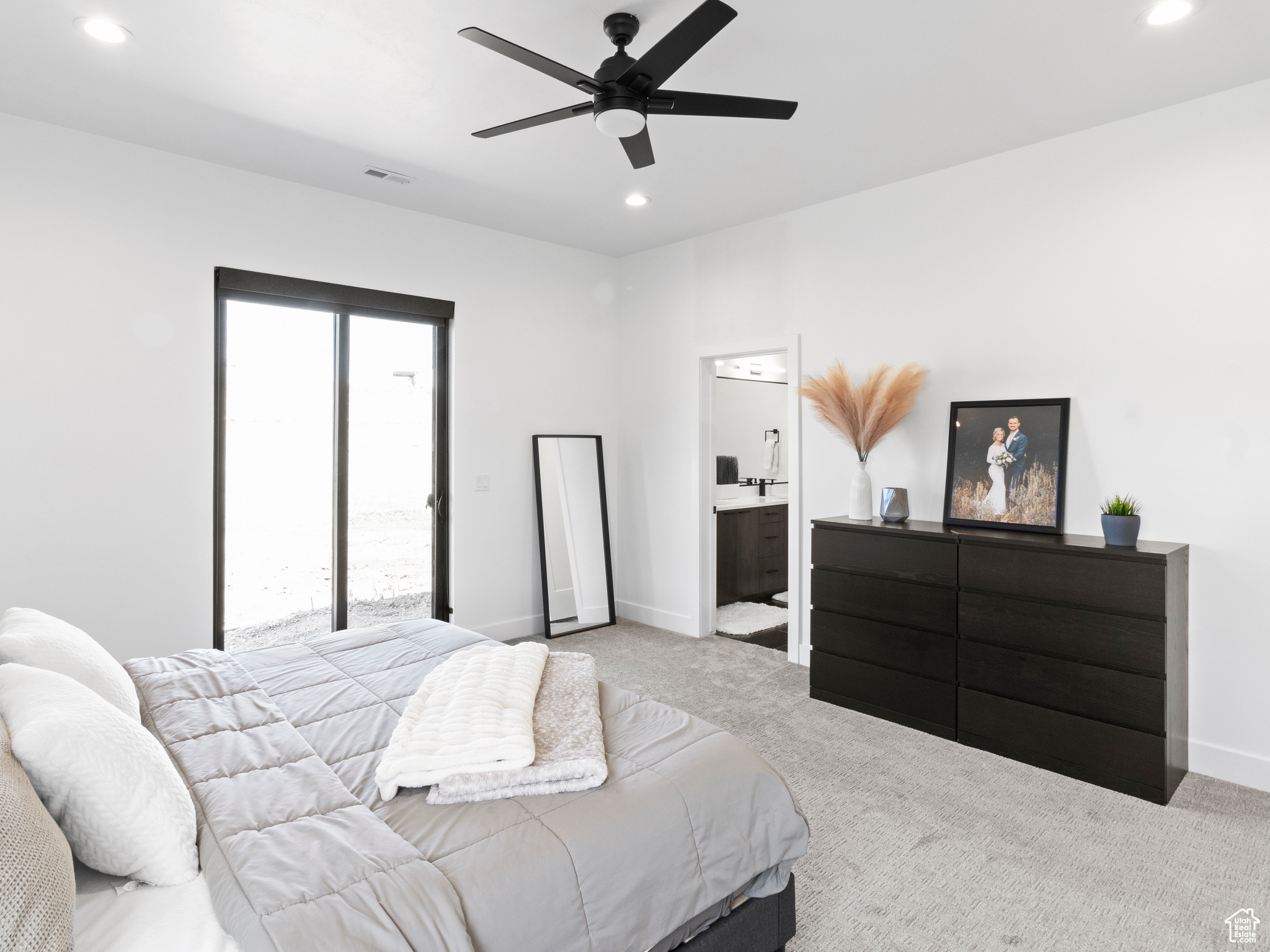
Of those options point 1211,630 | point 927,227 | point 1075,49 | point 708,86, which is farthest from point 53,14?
point 1211,630

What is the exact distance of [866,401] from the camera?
3646 mm

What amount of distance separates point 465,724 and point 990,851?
1794 mm

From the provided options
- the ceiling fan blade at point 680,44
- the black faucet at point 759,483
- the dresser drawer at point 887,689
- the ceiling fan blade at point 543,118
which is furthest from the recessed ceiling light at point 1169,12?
the black faucet at point 759,483

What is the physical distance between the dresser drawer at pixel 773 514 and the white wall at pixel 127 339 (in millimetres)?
2966

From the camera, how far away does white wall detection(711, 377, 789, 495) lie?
5.82 m

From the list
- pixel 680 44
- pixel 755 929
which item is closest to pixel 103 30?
pixel 680 44

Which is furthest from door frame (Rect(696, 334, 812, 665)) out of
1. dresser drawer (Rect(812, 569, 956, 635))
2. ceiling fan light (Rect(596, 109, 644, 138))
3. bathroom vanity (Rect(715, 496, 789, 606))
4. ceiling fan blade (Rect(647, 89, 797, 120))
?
ceiling fan light (Rect(596, 109, 644, 138))

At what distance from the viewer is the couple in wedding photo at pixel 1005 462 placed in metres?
3.25

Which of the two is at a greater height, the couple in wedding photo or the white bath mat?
the couple in wedding photo

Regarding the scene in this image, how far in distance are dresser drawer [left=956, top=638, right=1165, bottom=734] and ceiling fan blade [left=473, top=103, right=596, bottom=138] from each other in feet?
8.69

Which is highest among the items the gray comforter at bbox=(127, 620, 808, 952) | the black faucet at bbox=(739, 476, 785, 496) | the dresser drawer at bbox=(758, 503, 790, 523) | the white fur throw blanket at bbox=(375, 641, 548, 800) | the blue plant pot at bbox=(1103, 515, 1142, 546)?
the black faucet at bbox=(739, 476, 785, 496)

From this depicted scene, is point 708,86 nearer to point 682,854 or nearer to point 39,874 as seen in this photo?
point 682,854

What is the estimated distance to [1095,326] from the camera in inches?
121

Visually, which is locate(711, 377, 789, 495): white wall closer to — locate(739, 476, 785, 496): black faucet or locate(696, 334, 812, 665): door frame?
locate(739, 476, 785, 496): black faucet
